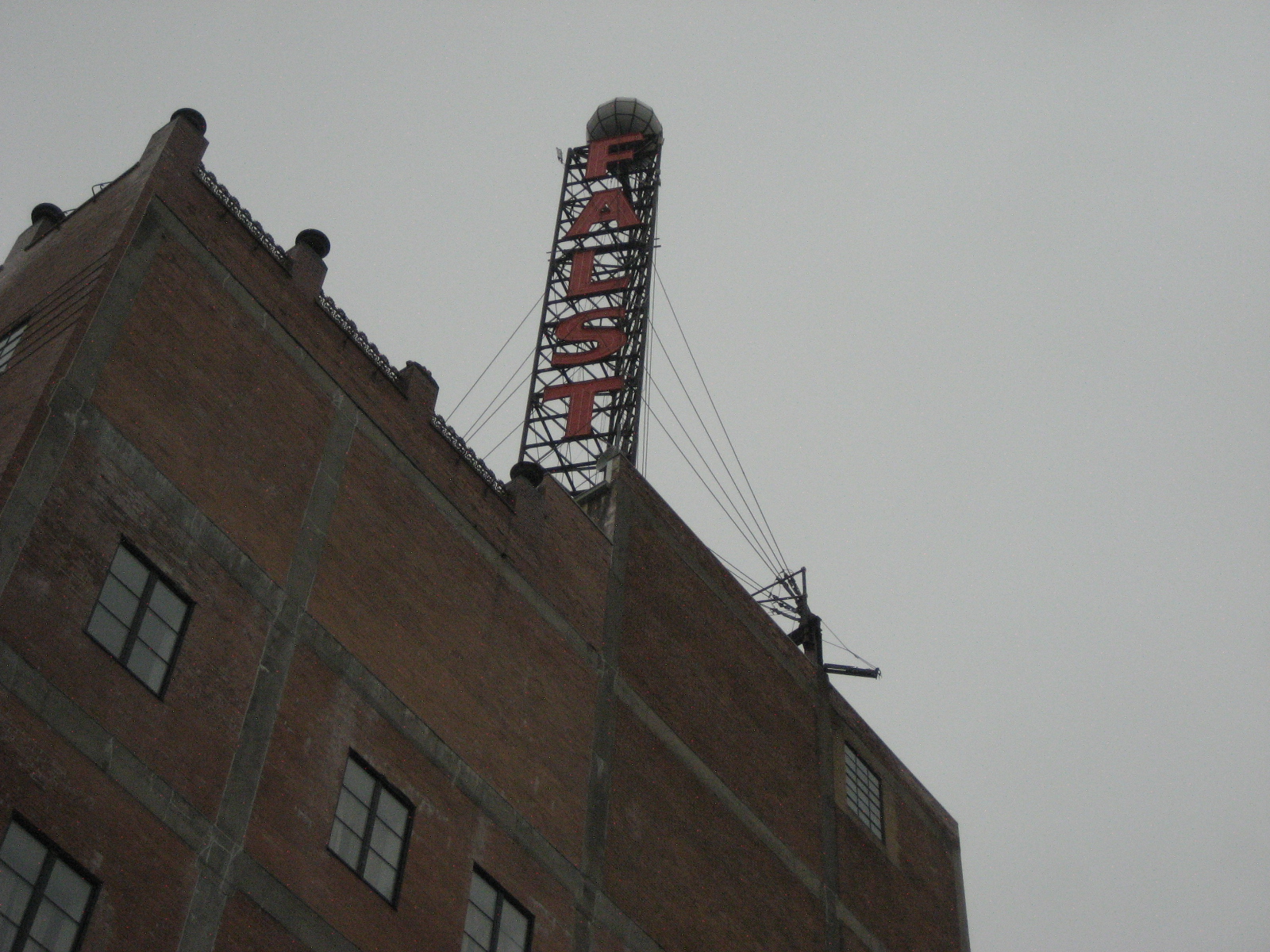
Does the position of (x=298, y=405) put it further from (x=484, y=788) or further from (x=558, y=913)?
(x=558, y=913)

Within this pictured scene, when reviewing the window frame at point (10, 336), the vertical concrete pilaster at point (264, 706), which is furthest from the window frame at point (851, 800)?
the window frame at point (10, 336)

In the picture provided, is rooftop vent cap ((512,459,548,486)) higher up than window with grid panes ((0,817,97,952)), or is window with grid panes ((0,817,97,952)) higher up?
rooftop vent cap ((512,459,548,486))

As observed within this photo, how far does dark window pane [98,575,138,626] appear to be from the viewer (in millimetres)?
23891

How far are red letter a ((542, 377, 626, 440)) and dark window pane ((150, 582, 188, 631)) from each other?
18.3 metres

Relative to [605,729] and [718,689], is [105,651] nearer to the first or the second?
[605,729]

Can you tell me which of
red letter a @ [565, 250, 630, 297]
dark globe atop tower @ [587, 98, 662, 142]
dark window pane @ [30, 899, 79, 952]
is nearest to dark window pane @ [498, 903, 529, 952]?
dark window pane @ [30, 899, 79, 952]

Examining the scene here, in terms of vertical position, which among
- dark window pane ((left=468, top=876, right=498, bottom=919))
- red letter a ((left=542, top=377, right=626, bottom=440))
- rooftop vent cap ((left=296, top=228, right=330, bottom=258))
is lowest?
dark window pane ((left=468, top=876, right=498, bottom=919))

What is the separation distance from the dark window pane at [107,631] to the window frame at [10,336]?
15.1 feet

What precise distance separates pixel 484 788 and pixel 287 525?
5.66 metres

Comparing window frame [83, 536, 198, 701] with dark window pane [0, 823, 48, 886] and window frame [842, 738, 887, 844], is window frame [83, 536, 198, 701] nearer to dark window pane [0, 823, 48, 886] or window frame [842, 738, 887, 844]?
dark window pane [0, 823, 48, 886]

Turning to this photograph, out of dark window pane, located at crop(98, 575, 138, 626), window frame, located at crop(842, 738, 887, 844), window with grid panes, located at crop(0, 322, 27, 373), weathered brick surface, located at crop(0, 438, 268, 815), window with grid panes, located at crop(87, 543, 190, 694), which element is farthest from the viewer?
window frame, located at crop(842, 738, 887, 844)

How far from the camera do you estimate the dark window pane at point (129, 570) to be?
79.6ft

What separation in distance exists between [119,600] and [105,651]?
0.97 m

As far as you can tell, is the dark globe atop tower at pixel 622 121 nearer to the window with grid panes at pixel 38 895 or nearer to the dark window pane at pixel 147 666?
the dark window pane at pixel 147 666
